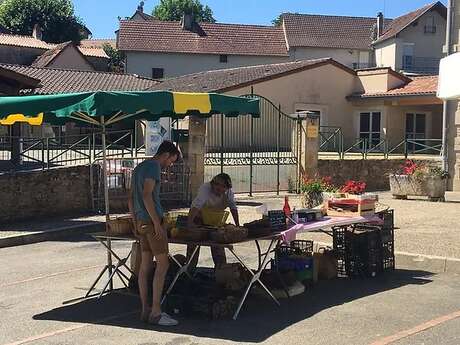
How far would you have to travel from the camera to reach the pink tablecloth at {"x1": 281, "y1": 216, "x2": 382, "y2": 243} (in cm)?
696

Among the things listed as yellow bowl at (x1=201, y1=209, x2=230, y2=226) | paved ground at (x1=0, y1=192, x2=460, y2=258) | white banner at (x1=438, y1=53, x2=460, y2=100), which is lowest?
paved ground at (x1=0, y1=192, x2=460, y2=258)

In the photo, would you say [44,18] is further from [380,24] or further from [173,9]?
[380,24]

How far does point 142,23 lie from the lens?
2012 inches

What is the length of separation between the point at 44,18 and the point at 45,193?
173 feet

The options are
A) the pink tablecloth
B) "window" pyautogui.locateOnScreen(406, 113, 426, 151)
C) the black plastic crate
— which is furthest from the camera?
"window" pyautogui.locateOnScreen(406, 113, 426, 151)

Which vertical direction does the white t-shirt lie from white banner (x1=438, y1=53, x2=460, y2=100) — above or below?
below

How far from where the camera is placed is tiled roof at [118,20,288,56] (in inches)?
1944

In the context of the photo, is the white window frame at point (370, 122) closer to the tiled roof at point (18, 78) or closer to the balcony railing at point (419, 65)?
the balcony railing at point (419, 65)

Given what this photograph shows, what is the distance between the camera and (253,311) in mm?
6484

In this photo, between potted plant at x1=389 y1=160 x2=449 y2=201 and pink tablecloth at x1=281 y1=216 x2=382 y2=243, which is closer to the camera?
pink tablecloth at x1=281 y1=216 x2=382 y2=243

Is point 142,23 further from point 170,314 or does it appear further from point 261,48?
point 170,314

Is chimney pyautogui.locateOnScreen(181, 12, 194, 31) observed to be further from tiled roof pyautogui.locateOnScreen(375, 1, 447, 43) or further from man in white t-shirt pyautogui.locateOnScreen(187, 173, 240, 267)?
man in white t-shirt pyautogui.locateOnScreen(187, 173, 240, 267)

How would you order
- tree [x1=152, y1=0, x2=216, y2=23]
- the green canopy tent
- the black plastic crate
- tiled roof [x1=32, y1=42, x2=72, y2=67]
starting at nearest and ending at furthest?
the green canopy tent < the black plastic crate < tiled roof [x1=32, y1=42, x2=72, y2=67] < tree [x1=152, y1=0, x2=216, y2=23]

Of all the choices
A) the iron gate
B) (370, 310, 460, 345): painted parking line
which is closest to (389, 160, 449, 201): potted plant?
the iron gate
